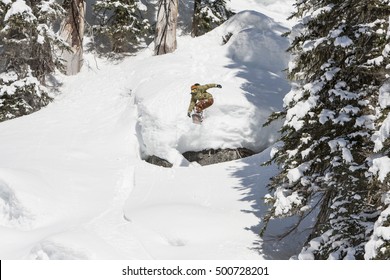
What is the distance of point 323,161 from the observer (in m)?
6.79

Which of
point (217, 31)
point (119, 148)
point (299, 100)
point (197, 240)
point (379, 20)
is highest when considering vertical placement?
point (217, 31)

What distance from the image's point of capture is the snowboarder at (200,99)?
12.7 metres

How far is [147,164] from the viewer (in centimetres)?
1217

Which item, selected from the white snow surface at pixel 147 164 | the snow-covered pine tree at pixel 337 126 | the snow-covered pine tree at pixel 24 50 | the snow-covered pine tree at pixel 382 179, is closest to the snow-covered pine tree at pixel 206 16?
the white snow surface at pixel 147 164

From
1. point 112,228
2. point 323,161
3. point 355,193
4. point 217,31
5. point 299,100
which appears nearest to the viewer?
point 355,193

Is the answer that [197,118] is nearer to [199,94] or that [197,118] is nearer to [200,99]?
[200,99]

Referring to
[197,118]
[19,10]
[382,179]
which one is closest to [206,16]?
[19,10]

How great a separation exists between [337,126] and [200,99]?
6373 mm

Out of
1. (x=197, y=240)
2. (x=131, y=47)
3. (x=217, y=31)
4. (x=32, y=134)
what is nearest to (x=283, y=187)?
(x=197, y=240)

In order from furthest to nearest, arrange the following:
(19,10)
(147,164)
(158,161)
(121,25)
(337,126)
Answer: (121,25), (19,10), (158,161), (147,164), (337,126)

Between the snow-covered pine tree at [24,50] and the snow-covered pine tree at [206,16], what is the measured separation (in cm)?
750

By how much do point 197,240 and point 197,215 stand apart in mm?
898

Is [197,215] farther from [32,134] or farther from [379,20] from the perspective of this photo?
[32,134]

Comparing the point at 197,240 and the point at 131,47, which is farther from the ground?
the point at 131,47
